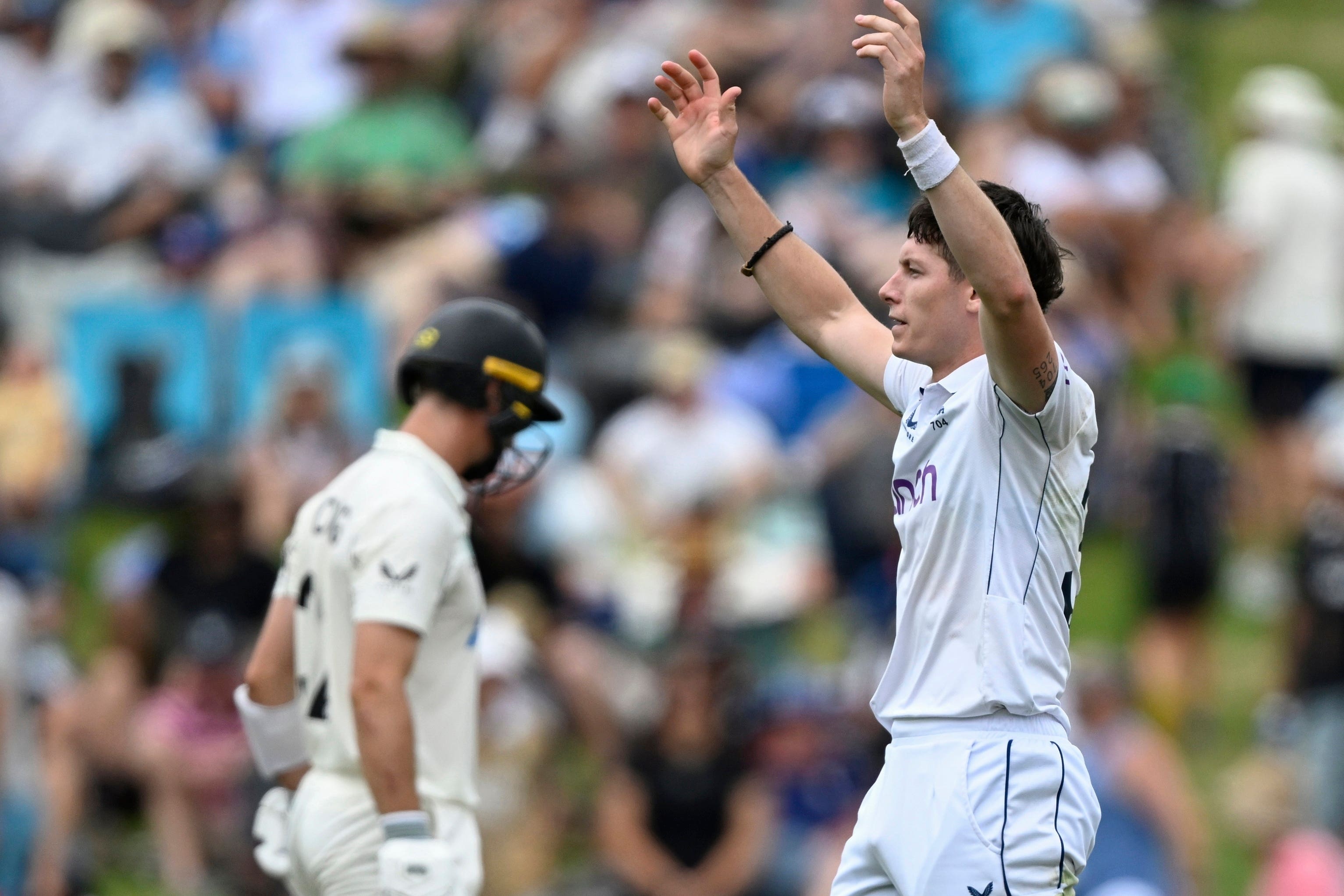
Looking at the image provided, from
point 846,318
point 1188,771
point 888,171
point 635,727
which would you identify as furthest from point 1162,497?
point 846,318

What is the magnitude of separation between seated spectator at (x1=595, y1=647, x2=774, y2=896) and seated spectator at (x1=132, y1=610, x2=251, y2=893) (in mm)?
2048

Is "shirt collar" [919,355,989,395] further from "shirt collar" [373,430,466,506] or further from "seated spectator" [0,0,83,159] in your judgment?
"seated spectator" [0,0,83,159]

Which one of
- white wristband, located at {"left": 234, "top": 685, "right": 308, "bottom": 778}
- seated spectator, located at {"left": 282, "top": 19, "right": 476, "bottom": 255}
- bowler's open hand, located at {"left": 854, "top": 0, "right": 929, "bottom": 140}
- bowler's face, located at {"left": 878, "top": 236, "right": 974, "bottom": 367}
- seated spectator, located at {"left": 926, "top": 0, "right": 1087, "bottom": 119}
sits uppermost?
seated spectator, located at {"left": 926, "top": 0, "right": 1087, "bottom": 119}

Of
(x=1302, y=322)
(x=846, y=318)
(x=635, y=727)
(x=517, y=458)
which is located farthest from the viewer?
(x=1302, y=322)

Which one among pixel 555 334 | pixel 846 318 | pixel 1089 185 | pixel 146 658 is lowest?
pixel 146 658

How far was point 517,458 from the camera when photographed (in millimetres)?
6004

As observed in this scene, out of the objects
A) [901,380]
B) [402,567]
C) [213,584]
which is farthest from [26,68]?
[901,380]

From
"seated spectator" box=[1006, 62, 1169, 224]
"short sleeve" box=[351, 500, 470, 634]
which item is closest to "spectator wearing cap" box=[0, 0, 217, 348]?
"seated spectator" box=[1006, 62, 1169, 224]

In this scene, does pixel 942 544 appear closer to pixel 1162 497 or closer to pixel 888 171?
pixel 1162 497

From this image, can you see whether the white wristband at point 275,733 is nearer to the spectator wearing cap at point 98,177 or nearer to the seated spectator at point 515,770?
the seated spectator at point 515,770

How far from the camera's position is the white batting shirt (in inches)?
211

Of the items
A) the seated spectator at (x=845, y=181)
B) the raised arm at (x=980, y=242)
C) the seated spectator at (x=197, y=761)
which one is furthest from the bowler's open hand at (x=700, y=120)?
the seated spectator at (x=845, y=181)

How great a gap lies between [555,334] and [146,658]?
337cm

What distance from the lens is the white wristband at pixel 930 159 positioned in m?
4.23
